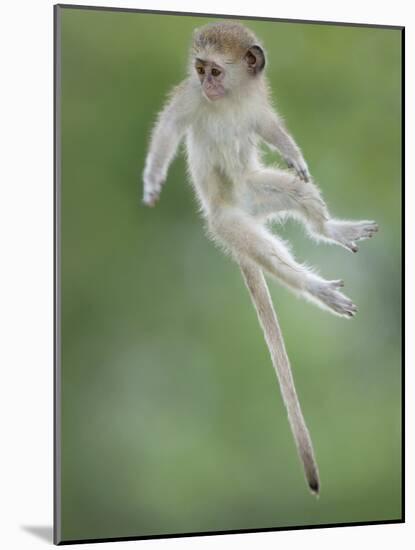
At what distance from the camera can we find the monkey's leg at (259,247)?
515 centimetres

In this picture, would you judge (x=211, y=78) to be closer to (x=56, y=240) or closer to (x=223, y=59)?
(x=223, y=59)

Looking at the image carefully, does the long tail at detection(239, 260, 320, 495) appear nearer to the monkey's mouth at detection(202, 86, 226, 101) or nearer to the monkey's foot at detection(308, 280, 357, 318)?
Result: the monkey's foot at detection(308, 280, 357, 318)

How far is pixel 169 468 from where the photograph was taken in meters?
5.11

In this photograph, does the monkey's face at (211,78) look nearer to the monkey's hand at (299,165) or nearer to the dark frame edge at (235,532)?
the monkey's hand at (299,165)

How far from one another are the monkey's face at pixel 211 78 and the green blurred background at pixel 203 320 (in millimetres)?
106

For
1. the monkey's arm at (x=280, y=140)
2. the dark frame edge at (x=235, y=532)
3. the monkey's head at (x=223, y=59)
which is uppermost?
the monkey's head at (x=223, y=59)

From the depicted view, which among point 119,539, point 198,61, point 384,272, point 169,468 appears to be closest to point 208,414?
point 169,468

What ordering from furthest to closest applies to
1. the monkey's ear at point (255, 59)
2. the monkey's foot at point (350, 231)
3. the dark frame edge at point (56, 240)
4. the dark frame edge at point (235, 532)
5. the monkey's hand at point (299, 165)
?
the monkey's foot at point (350, 231) < the monkey's hand at point (299, 165) < the monkey's ear at point (255, 59) < the dark frame edge at point (235, 532) < the dark frame edge at point (56, 240)

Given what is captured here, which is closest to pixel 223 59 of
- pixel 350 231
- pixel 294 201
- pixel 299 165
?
pixel 299 165

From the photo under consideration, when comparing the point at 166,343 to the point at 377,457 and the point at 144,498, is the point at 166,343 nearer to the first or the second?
the point at 144,498

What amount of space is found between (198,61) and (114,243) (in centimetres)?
88

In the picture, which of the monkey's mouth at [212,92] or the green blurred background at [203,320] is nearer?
the green blurred background at [203,320]

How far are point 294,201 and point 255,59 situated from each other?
0.66 metres

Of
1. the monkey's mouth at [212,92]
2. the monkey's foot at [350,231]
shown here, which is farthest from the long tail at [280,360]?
the monkey's mouth at [212,92]
